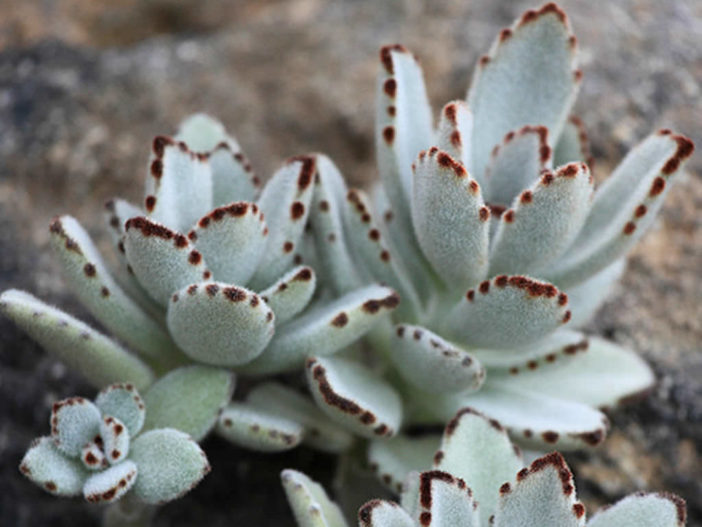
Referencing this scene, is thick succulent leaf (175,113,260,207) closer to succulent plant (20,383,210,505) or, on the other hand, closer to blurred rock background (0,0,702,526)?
succulent plant (20,383,210,505)

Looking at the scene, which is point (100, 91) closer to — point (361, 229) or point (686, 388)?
point (361, 229)

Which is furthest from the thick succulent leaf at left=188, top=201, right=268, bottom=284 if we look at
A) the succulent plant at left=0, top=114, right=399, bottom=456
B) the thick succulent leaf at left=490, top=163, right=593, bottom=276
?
the thick succulent leaf at left=490, top=163, right=593, bottom=276

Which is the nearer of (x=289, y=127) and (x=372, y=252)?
(x=372, y=252)

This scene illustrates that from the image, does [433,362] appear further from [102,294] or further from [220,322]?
[102,294]

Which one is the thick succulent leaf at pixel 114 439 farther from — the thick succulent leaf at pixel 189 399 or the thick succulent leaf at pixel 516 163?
the thick succulent leaf at pixel 516 163

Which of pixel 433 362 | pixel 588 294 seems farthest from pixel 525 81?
pixel 433 362

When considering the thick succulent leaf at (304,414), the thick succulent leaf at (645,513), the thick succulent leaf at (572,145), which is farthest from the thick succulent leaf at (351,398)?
the thick succulent leaf at (572,145)
